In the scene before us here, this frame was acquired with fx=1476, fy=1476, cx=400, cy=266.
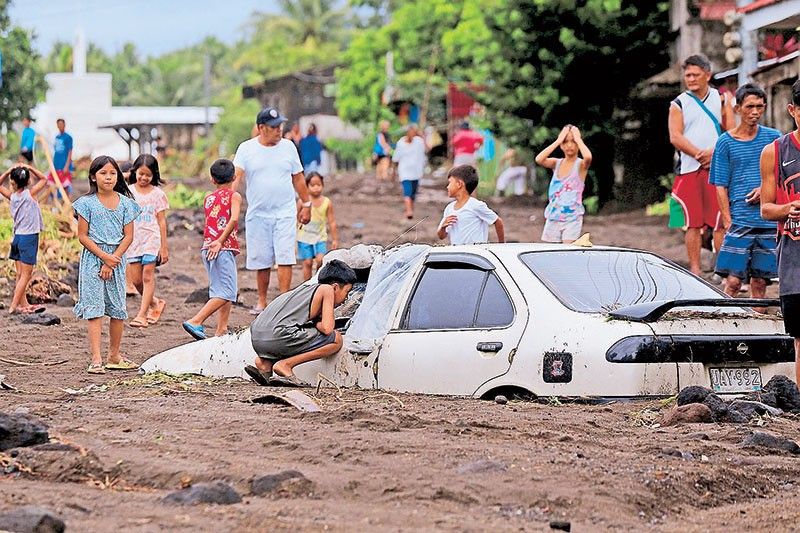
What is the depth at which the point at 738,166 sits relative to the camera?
34.3ft

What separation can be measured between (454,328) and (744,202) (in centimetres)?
296

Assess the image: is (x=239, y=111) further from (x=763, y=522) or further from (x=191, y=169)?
(x=763, y=522)

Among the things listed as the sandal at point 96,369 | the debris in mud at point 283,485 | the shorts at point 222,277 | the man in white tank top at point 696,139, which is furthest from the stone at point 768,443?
the shorts at point 222,277

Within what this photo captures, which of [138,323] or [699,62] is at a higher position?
[699,62]

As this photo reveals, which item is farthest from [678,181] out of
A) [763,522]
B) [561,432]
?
[763,522]

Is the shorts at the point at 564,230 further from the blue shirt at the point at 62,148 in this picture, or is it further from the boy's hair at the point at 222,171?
the blue shirt at the point at 62,148

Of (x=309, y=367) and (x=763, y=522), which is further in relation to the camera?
(x=309, y=367)

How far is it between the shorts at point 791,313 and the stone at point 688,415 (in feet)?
2.77

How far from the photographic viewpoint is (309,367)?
9023 mm

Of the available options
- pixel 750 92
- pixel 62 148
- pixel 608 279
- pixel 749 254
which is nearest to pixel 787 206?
pixel 608 279

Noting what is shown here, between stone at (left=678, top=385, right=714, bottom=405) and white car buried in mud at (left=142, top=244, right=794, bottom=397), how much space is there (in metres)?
0.17

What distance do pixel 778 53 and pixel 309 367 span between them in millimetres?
16622

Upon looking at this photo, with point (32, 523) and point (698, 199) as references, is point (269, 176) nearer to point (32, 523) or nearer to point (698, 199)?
point (698, 199)

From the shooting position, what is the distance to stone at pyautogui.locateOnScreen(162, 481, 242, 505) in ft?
17.1
